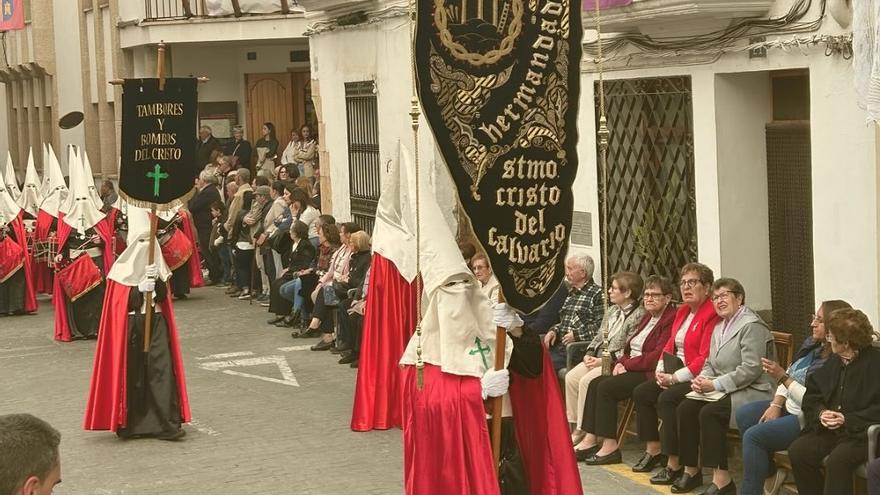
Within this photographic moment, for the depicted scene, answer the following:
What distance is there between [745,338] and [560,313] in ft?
8.48

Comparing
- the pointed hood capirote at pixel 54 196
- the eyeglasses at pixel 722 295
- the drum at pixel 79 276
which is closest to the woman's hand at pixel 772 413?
the eyeglasses at pixel 722 295

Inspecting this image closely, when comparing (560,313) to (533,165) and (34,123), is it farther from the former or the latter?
(34,123)

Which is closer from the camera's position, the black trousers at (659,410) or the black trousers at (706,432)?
the black trousers at (706,432)

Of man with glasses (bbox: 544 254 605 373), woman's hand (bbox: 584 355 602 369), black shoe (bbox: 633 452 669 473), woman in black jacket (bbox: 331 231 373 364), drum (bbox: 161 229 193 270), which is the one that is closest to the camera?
black shoe (bbox: 633 452 669 473)

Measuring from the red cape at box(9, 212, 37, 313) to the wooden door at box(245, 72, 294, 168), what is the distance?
9.56 metres

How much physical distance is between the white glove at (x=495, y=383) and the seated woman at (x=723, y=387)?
2.44 metres

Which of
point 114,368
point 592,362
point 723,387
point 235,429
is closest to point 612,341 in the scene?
point 592,362

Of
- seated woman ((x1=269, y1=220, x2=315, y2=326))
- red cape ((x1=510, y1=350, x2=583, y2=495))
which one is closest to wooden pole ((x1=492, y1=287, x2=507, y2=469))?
red cape ((x1=510, y1=350, x2=583, y2=495))

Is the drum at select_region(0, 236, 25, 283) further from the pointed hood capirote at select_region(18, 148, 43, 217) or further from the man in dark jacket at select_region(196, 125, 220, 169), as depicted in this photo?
the man in dark jacket at select_region(196, 125, 220, 169)

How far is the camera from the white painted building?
11273 mm

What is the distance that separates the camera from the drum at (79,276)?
1905 centimetres

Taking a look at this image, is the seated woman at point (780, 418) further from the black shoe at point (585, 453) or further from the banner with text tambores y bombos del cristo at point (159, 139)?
the banner with text tambores y bombos del cristo at point (159, 139)

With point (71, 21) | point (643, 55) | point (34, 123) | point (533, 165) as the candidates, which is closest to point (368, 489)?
point (533, 165)

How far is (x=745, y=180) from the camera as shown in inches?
510
